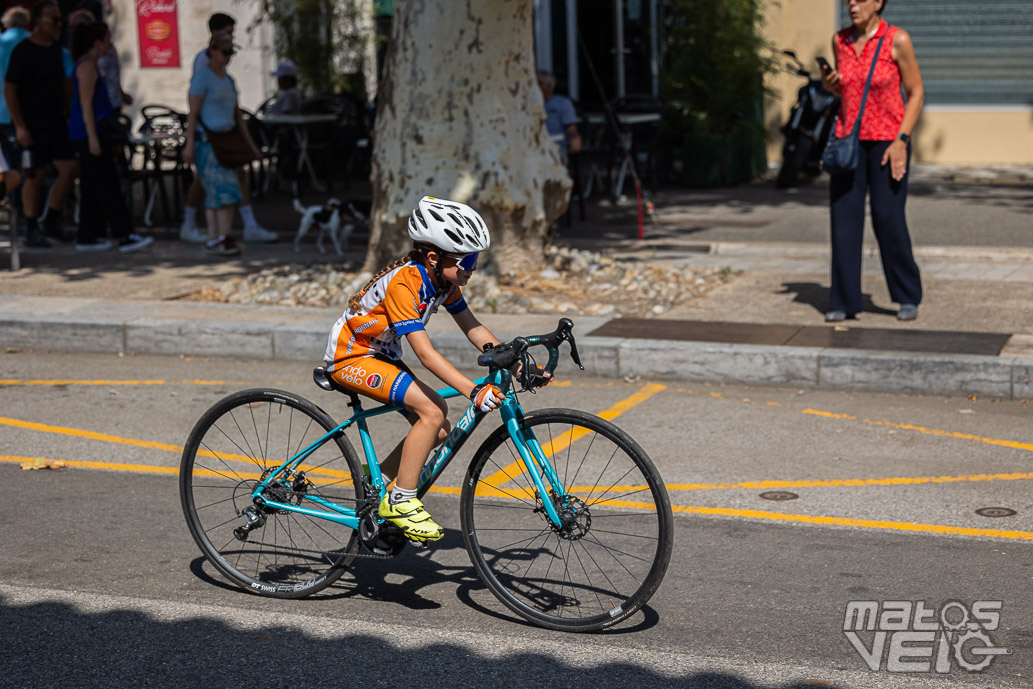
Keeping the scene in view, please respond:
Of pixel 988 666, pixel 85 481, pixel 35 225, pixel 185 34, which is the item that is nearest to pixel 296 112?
pixel 185 34

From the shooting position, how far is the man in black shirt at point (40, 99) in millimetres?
12117

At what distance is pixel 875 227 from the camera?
28.7 ft

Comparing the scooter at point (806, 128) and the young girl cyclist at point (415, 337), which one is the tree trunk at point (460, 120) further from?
the scooter at point (806, 128)

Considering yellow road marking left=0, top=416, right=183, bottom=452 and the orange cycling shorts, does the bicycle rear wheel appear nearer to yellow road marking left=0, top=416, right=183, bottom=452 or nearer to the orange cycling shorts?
the orange cycling shorts

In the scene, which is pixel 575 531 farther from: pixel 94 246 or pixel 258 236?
pixel 94 246

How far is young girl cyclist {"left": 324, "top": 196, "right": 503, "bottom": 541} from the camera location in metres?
4.36

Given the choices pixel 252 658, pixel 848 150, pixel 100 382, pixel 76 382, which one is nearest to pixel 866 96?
pixel 848 150

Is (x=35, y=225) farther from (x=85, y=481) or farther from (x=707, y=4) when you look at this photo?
(x=707, y=4)

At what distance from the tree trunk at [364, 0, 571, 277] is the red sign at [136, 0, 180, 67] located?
411 inches

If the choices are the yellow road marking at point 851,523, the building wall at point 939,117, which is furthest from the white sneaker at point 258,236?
the building wall at point 939,117

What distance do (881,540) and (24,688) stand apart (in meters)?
3.22

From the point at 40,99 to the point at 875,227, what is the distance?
792 cm

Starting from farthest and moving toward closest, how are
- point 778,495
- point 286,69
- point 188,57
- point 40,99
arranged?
point 188,57
point 286,69
point 40,99
point 778,495

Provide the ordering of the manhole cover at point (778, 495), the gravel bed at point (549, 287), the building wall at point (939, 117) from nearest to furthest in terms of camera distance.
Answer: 1. the manhole cover at point (778, 495)
2. the gravel bed at point (549, 287)
3. the building wall at point (939, 117)
